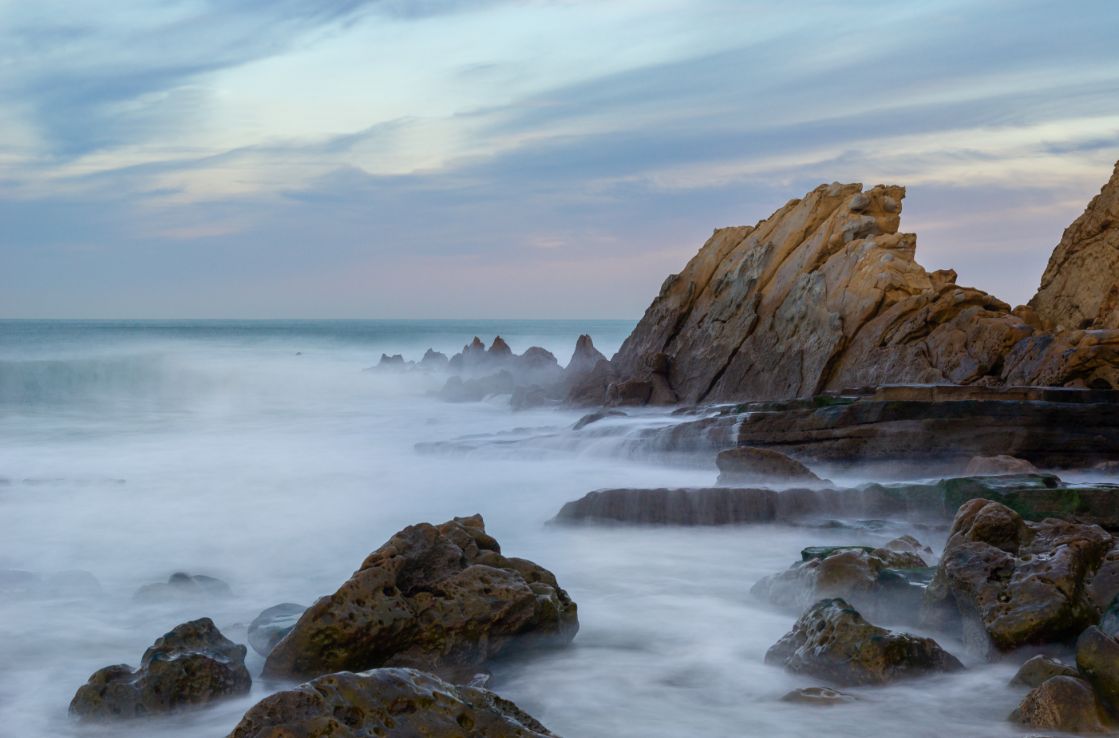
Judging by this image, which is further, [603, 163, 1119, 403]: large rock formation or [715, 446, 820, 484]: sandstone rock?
[603, 163, 1119, 403]: large rock formation

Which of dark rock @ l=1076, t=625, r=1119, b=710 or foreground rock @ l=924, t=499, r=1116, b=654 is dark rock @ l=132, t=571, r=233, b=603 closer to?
foreground rock @ l=924, t=499, r=1116, b=654

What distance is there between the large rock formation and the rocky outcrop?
0.34 feet

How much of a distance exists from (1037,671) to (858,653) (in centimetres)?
89

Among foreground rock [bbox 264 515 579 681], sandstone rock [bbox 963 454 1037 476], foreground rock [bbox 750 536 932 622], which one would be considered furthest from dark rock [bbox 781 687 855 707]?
sandstone rock [bbox 963 454 1037 476]

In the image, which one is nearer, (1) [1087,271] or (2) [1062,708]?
(2) [1062,708]

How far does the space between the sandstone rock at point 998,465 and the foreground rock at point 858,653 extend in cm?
556

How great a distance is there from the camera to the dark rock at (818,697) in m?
5.29

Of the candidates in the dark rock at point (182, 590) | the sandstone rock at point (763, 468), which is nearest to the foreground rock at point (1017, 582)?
the sandstone rock at point (763, 468)

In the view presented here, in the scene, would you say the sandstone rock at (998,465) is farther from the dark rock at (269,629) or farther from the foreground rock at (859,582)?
the dark rock at (269,629)

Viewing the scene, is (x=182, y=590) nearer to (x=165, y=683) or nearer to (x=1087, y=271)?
(x=165, y=683)

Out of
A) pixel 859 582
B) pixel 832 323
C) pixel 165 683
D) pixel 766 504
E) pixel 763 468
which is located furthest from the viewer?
pixel 832 323

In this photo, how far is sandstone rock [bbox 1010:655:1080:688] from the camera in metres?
5.27

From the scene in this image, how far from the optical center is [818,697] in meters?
5.36

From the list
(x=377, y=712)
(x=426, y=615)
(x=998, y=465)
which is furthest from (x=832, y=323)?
(x=377, y=712)
